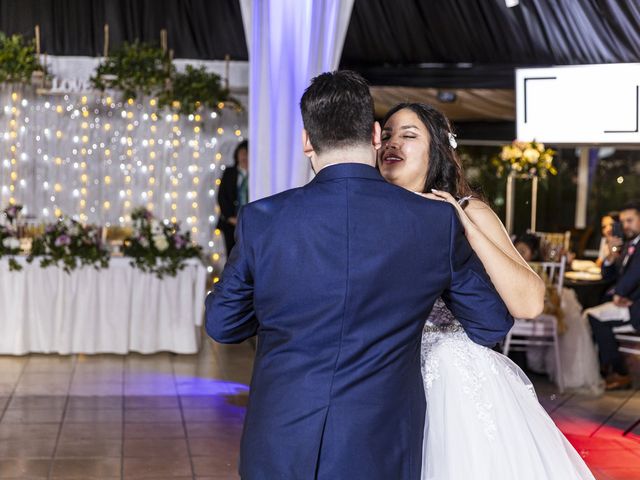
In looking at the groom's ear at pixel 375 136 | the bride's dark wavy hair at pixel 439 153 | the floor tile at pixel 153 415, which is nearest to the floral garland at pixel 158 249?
the floor tile at pixel 153 415

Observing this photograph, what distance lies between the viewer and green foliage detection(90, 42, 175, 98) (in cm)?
885

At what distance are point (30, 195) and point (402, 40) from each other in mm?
4198

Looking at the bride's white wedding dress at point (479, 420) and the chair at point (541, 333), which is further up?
the bride's white wedding dress at point (479, 420)

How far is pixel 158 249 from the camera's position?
7.31 meters

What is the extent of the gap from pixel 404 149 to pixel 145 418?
3.36 meters

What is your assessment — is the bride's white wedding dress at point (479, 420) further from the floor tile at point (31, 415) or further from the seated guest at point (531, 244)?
the seated guest at point (531, 244)

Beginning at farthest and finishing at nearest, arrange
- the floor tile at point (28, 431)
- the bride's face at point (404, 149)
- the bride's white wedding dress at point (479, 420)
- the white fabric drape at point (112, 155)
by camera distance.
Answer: the white fabric drape at point (112, 155) < the floor tile at point (28, 431) < the bride's face at point (404, 149) < the bride's white wedding dress at point (479, 420)

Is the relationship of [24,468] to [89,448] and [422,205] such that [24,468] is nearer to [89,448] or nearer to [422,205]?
[89,448]

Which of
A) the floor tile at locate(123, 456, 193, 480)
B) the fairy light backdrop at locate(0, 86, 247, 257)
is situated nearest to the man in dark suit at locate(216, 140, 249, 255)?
the fairy light backdrop at locate(0, 86, 247, 257)

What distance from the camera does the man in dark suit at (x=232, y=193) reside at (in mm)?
9203

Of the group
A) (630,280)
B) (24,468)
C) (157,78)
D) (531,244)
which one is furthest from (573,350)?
(157,78)

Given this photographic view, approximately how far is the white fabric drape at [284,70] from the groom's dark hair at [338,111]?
7.50ft

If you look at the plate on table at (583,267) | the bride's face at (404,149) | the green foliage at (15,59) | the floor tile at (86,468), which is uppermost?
the green foliage at (15,59)

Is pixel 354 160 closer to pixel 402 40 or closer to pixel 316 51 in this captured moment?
pixel 316 51
